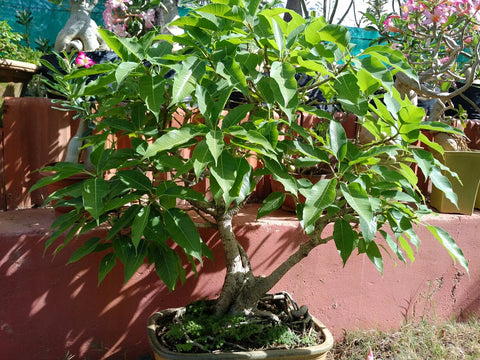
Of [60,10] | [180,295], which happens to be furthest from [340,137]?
[60,10]

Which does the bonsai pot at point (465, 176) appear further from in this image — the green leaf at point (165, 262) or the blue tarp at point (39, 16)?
the blue tarp at point (39, 16)

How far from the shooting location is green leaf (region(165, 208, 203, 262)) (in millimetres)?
1587

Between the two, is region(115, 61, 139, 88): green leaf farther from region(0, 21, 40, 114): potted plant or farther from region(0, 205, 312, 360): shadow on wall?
region(0, 21, 40, 114): potted plant

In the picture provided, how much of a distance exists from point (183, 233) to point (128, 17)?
1.95m

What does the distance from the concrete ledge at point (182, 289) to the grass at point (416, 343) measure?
69 millimetres

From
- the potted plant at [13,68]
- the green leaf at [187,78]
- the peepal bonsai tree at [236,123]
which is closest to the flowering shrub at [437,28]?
the peepal bonsai tree at [236,123]

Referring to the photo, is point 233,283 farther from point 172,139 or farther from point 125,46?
Answer: point 125,46

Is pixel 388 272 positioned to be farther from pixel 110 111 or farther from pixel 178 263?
pixel 110 111

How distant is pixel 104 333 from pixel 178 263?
68 cm

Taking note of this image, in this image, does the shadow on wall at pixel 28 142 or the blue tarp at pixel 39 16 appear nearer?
the shadow on wall at pixel 28 142

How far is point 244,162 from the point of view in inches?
57.3

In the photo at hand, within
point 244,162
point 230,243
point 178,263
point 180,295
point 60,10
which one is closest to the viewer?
point 244,162

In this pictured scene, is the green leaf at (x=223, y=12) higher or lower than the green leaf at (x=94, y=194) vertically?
higher

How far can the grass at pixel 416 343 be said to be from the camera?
2.59m
